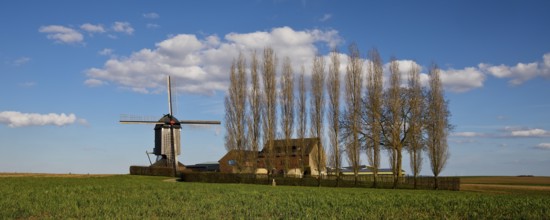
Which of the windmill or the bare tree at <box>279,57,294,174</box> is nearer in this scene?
the bare tree at <box>279,57,294,174</box>

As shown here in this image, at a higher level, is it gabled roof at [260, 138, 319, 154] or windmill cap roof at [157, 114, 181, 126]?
windmill cap roof at [157, 114, 181, 126]

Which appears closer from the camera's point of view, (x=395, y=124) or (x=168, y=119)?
(x=395, y=124)

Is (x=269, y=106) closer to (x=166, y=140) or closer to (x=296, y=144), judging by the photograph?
(x=296, y=144)

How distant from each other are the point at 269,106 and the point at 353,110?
1026 cm

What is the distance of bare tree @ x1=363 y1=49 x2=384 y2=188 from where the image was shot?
56000 millimetres

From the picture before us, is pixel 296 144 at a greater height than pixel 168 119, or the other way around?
pixel 168 119

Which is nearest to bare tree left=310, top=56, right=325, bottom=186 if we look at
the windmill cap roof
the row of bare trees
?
the row of bare trees

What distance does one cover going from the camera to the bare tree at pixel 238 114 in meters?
60.8

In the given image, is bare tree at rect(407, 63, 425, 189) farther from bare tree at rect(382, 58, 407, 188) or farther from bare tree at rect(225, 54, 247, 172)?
bare tree at rect(225, 54, 247, 172)

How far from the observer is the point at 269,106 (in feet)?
202

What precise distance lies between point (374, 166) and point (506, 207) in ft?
115

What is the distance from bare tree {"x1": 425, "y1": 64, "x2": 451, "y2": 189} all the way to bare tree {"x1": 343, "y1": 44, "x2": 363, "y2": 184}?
7.69m

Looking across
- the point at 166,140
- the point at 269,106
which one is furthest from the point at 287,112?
the point at 166,140

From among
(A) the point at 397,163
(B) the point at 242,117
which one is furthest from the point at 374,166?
(B) the point at 242,117
